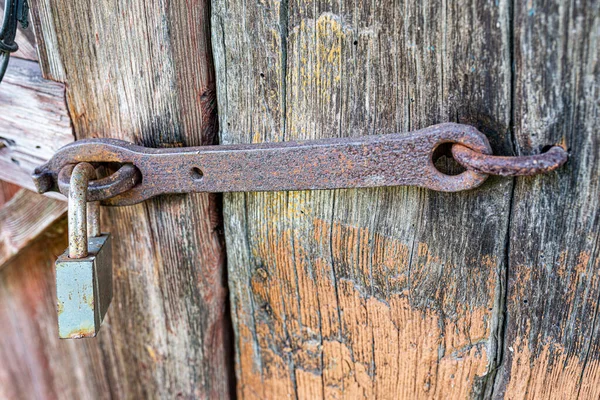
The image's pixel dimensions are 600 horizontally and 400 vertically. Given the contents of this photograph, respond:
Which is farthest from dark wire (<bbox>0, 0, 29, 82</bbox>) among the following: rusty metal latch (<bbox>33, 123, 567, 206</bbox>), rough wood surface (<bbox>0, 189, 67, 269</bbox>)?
rough wood surface (<bbox>0, 189, 67, 269</bbox>)

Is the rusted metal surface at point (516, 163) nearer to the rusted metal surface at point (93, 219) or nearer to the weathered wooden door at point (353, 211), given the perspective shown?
the weathered wooden door at point (353, 211)

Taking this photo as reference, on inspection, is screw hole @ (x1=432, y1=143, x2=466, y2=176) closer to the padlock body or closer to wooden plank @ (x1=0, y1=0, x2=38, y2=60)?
the padlock body

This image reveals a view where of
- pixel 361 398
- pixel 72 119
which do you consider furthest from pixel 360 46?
pixel 361 398

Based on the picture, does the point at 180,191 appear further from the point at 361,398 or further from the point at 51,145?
the point at 361,398

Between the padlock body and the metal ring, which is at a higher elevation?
the metal ring

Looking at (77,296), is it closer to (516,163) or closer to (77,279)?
(77,279)
